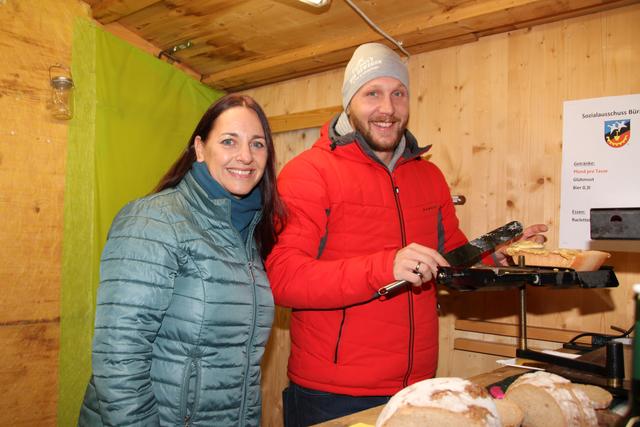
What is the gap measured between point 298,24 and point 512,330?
183 centimetres

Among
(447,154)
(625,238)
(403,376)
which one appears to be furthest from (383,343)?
(447,154)

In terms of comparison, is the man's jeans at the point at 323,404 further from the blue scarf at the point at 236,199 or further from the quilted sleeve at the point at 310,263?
the blue scarf at the point at 236,199

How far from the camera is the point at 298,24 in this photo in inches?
108

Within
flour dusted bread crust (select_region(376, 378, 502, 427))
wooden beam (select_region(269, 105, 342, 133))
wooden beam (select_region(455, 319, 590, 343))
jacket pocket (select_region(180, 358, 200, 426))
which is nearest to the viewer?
flour dusted bread crust (select_region(376, 378, 502, 427))

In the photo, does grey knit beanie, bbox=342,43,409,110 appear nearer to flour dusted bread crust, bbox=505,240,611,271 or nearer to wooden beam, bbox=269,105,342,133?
flour dusted bread crust, bbox=505,240,611,271

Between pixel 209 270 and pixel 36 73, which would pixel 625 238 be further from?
pixel 36 73

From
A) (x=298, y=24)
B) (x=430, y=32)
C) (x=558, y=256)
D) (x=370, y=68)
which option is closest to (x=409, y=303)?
(x=558, y=256)

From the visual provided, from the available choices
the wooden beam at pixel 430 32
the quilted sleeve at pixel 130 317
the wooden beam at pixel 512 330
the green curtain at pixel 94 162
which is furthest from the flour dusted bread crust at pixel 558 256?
the green curtain at pixel 94 162

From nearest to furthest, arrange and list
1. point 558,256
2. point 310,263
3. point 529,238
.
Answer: point 310,263 < point 558,256 < point 529,238

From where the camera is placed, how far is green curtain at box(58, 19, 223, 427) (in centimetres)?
243

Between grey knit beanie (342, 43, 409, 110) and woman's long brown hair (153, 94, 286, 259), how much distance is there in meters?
0.54

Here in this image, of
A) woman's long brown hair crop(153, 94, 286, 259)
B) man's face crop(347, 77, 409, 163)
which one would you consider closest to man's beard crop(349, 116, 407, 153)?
man's face crop(347, 77, 409, 163)

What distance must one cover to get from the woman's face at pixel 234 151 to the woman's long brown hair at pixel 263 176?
2 centimetres

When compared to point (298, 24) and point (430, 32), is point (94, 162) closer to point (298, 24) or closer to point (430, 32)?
point (298, 24)
